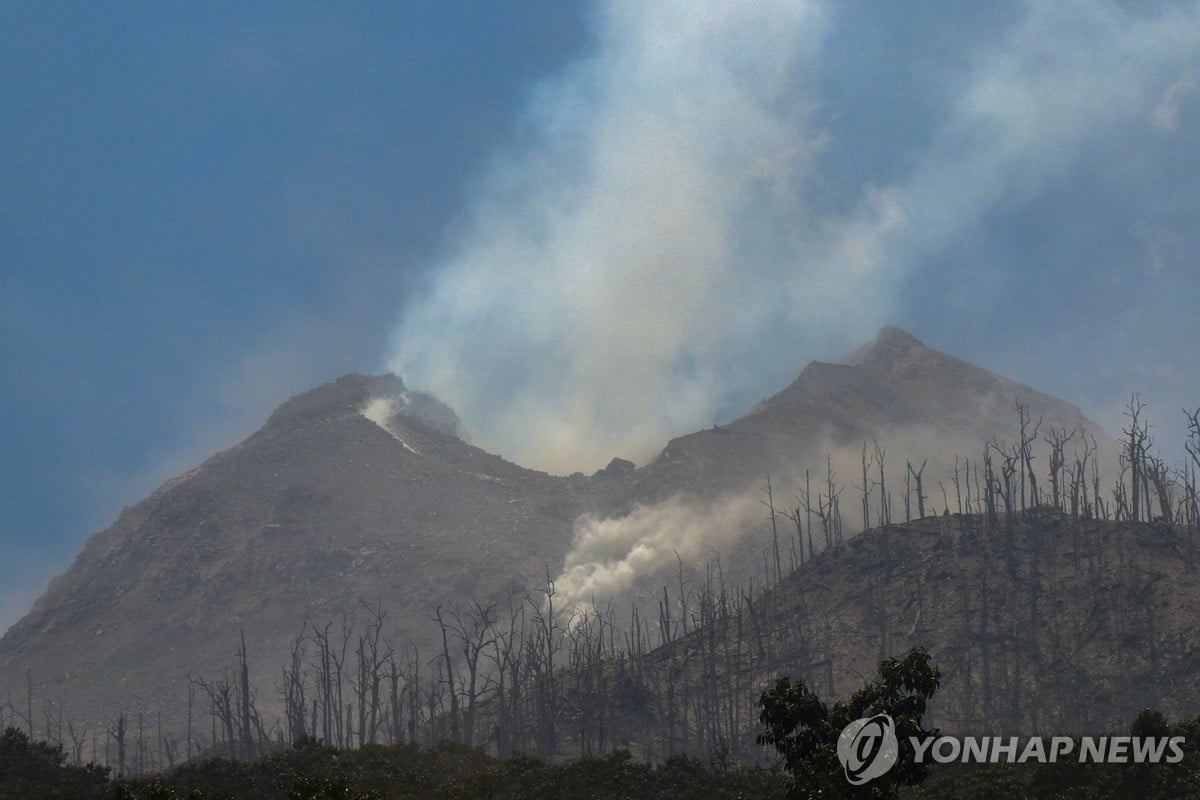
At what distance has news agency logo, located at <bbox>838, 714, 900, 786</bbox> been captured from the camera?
27.5 m

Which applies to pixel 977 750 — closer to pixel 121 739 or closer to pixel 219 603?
pixel 121 739

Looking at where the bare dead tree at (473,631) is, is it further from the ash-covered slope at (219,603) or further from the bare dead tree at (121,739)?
the bare dead tree at (121,739)

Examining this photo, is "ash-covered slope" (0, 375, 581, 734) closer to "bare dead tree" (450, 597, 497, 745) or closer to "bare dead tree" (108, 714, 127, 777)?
"bare dead tree" (450, 597, 497, 745)

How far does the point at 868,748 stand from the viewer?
28266 mm

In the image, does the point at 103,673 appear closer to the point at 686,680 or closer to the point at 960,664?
the point at 686,680

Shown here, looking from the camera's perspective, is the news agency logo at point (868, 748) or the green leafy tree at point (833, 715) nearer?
the news agency logo at point (868, 748)

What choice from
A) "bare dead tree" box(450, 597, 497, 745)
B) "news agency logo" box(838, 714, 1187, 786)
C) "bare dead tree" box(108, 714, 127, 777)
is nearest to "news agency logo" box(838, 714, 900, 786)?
"news agency logo" box(838, 714, 1187, 786)

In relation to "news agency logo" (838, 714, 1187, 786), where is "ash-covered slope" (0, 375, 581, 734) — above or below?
above

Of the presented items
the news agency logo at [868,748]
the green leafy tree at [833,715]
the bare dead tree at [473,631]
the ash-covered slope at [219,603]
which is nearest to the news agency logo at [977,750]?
the news agency logo at [868,748]

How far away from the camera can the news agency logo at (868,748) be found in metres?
27.5

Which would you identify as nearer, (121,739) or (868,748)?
(868,748)

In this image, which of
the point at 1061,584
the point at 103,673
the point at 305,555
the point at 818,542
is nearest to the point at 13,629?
the point at 103,673

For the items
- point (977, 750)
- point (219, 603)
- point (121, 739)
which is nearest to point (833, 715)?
point (977, 750)

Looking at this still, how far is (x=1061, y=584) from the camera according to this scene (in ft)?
308
